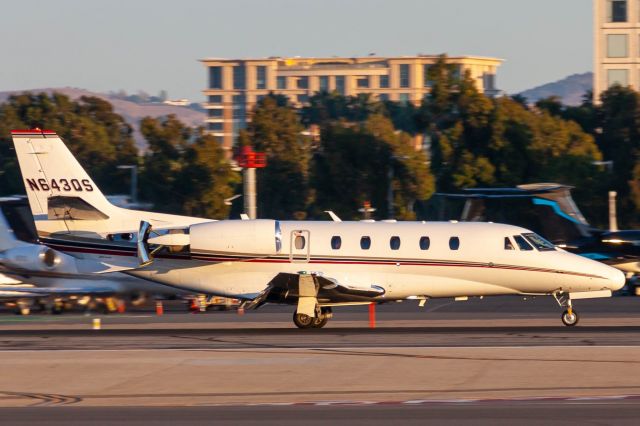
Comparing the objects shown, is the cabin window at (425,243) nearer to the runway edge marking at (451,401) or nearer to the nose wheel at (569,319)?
the nose wheel at (569,319)

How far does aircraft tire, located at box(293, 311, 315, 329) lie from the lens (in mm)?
25375

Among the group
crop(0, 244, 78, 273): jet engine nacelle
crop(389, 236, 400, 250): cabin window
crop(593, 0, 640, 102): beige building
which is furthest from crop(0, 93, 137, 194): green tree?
crop(389, 236, 400, 250): cabin window

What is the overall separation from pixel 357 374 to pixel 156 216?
10310 mm

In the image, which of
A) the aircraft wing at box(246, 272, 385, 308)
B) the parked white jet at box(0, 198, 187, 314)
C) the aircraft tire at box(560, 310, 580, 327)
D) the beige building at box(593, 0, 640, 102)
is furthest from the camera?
the beige building at box(593, 0, 640, 102)

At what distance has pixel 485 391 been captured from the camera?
1573cm

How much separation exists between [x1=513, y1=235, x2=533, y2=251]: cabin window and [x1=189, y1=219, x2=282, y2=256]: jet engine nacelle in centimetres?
542

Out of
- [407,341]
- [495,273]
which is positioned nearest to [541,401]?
[407,341]

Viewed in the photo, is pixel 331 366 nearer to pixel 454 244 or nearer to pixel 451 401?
pixel 451 401

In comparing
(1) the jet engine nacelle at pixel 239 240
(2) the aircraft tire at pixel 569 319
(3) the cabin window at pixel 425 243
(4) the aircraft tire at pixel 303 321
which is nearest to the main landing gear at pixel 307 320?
(4) the aircraft tire at pixel 303 321

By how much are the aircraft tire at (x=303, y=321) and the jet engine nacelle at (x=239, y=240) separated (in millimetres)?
1526

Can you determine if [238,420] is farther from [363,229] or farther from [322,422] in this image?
[363,229]

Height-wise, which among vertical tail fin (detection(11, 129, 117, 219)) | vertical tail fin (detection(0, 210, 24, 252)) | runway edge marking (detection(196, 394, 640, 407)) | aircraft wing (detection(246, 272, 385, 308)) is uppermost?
vertical tail fin (detection(11, 129, 117, 219))

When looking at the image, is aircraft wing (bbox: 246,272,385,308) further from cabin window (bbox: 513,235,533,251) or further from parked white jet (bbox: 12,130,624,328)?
cabin window (bbox: 513,235,533,251)

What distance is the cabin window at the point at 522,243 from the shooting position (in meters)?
25.8
